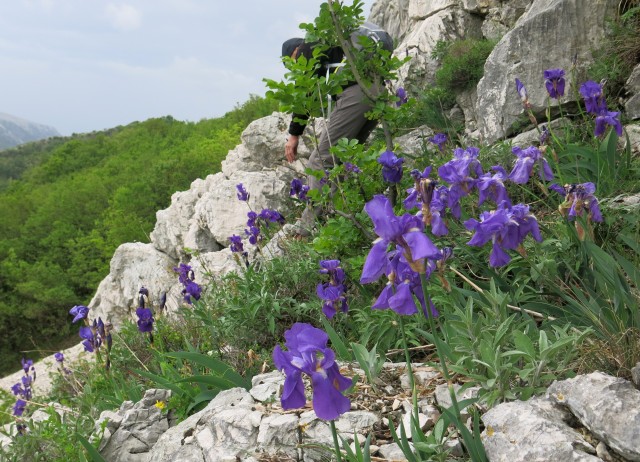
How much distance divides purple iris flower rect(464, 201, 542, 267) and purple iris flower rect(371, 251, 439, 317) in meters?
0.31

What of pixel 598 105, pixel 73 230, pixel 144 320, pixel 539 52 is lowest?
pixel 73 230

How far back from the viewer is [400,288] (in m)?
Result: 1.35

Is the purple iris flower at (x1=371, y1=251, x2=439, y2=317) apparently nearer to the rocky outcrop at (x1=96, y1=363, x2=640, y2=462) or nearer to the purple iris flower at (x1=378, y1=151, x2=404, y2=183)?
the rocky outcrop at (x1=96, y1=363, x2=640, y2=462)

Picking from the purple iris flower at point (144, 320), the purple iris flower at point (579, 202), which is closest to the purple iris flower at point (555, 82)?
the purple iris flower at point (579, 202)

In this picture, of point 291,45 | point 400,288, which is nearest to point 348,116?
point 291,45

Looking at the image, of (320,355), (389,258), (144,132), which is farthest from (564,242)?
(144,132)

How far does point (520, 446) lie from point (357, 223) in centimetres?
190

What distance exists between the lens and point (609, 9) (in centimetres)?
484

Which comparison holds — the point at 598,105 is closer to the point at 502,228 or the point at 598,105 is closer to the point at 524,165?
the point at 524,165

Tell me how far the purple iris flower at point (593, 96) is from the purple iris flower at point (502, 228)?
136 cm

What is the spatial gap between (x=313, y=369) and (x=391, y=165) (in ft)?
5.51

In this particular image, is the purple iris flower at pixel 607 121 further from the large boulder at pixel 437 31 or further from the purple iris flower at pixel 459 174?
the large boulder at pixel 437 31

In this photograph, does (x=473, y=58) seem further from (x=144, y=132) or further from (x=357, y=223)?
(x=144, y=132)

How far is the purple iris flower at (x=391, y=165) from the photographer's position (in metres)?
2.58
